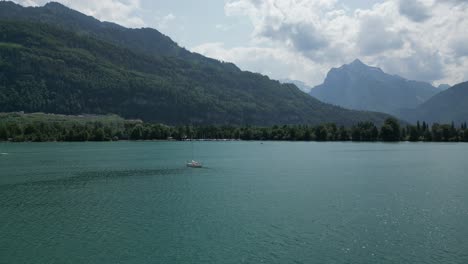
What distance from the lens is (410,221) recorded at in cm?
5281

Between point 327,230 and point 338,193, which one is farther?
point 338,193

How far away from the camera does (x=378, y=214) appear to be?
56.9 m

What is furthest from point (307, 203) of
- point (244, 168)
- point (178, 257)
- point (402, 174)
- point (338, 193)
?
point (244, 168)

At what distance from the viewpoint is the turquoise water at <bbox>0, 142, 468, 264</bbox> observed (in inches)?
1628

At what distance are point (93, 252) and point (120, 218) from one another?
557 inches

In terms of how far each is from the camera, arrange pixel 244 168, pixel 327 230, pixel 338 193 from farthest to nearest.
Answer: pixel 244 168
pixel 338 193
pixel 327 230

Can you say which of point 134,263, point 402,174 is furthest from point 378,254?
point 402,174

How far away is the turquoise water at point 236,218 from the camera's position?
136ft

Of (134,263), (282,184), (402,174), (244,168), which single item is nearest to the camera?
(134,263)

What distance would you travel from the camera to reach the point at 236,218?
5597cm

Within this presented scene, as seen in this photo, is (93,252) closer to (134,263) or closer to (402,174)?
(134,263)

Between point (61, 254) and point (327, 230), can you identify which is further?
point (327, 230)

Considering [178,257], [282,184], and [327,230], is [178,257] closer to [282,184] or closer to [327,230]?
[327,230]

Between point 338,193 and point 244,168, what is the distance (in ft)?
156
